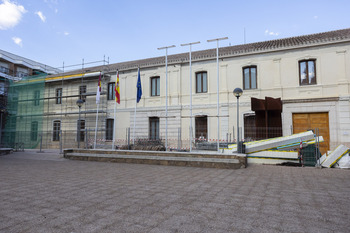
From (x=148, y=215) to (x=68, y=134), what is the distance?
19727 mm

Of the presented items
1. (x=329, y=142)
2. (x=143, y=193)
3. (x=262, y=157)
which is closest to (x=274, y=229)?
(x=143, y=193)

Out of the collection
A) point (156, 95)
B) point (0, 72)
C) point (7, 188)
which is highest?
point (0, 72)

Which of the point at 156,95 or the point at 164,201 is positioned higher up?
the point at 156,95

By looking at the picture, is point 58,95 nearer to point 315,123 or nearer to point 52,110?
point 52,110

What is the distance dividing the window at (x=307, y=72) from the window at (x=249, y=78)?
2.77 metres

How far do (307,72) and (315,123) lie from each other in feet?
10.7

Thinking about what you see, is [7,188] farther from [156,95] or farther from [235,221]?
[156,95]

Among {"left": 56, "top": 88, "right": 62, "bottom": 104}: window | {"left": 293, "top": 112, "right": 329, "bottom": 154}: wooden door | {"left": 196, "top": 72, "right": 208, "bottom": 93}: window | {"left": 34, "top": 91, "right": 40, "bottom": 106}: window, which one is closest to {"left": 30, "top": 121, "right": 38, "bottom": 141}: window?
{"left": 34, "top": 91, "right": 40, "bottom": 106}: window

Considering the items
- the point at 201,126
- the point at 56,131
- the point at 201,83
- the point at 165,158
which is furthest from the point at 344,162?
the point at 56,131

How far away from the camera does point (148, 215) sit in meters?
3.52

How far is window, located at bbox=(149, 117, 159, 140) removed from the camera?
17938 mm

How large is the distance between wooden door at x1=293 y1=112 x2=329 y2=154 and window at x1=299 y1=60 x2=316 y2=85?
81.9 inches

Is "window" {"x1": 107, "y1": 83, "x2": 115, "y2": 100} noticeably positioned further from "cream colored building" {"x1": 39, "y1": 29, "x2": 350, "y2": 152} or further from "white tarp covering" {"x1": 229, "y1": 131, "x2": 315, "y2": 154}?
"white tarp covering" {"x1": 229, "y1": 131, "x2": 315, "y2": 154}

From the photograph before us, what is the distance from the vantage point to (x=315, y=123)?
13898 millimetres
